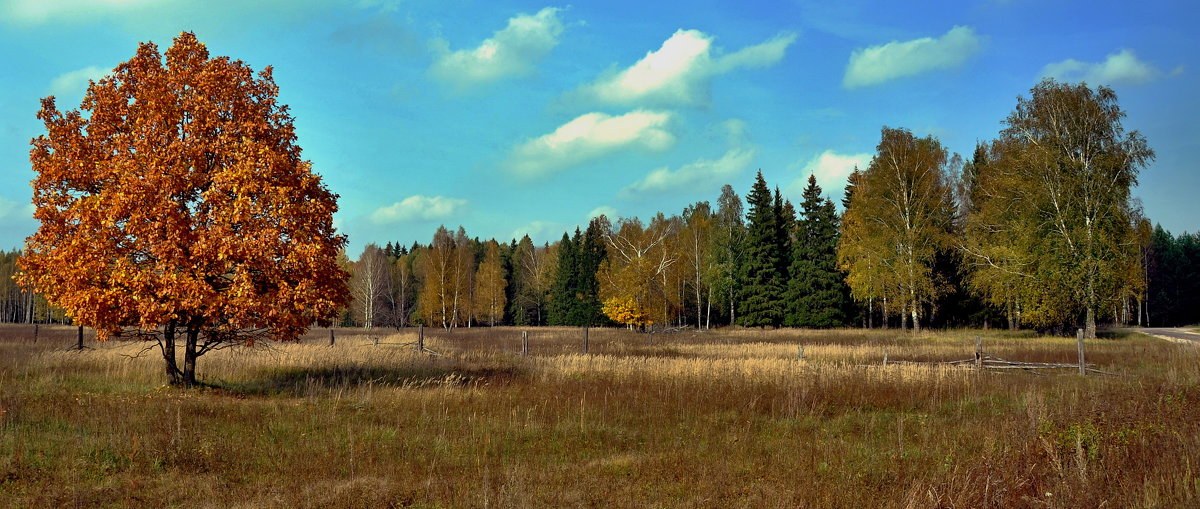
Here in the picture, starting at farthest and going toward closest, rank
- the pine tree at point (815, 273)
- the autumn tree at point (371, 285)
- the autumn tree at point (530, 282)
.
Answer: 1. the autumn tree at point (530, 282)
2. the autumn tree at point (371, 285)
3. the pine tree at point (815, 273)

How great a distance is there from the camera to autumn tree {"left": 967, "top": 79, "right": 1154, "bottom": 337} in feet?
108

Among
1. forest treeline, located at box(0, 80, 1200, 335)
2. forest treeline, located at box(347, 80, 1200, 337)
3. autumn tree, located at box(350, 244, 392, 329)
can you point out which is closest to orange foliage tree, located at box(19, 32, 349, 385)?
forest treeline, located at box(0, 80, 1200, 335)

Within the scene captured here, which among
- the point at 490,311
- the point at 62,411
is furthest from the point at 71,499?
the point at 490,311

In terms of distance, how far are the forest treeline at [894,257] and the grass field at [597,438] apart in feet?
61.0

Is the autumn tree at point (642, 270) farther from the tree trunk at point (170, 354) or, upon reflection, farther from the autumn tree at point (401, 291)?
the tree trunk at point (170, 354)

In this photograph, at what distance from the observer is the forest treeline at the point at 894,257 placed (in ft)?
110

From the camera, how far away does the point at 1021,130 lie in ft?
118

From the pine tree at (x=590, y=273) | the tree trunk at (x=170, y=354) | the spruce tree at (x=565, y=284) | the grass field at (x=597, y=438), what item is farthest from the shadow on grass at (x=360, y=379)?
the spruce tree at (x=565, y=284)

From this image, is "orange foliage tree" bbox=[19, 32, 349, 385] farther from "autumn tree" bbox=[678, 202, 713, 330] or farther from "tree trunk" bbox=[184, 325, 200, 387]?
"autumn tree" bbox=[678, 202, 713, 330]

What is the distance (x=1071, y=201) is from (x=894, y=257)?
10247 millimetres

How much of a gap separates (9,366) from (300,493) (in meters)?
15.8

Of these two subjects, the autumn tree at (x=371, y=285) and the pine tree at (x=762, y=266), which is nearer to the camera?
the pine tree at (x=762, y=266)

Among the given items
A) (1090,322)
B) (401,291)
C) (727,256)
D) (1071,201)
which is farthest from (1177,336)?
(401,291)

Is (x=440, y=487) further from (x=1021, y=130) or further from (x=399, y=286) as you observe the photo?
(x=399, y=286)
